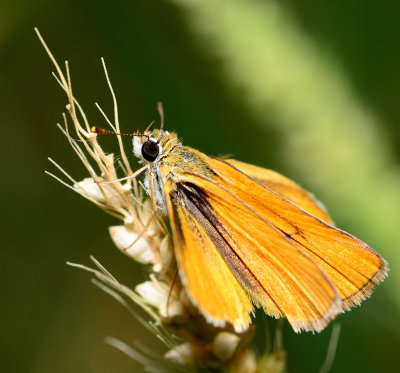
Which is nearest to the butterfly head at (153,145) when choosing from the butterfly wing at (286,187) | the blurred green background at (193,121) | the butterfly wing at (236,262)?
the butterfly wing at (236,262)

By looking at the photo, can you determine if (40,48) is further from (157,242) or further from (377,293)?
(377,293)

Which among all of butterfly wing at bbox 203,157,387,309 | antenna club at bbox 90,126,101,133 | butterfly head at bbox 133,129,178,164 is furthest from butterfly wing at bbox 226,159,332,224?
antenna club at bbox 90,126,101,133

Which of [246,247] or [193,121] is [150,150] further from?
[193,121]

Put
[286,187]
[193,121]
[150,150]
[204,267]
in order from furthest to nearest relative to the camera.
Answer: [193,121], [286,187], [150,150], [204,267]

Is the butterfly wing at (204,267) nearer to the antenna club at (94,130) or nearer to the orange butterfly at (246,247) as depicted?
the orange butterfly at (246,247)

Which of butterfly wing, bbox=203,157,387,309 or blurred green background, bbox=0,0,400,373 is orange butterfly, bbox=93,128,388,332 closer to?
butterfly wing, bbox=203,157,387,309

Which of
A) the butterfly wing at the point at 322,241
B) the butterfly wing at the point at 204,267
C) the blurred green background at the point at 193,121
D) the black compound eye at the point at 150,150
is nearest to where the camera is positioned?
the butterfly wing at the point at 204,267

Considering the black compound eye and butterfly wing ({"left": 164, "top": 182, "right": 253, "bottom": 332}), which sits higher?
the black compound eye

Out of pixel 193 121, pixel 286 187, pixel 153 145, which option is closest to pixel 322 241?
pixel 286 187
